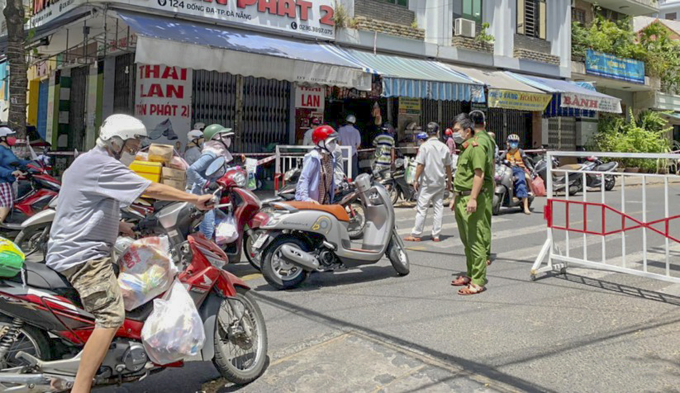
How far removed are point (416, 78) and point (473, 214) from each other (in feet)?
32.0

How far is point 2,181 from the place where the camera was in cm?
797

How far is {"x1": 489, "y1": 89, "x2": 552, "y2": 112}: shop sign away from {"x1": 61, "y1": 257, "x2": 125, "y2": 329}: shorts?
15.7 metres

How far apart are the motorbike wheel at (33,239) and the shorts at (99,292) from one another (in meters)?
4.13

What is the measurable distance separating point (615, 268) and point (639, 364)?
2.13 m

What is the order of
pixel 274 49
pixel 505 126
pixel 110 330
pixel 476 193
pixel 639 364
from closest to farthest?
pixel 110 330 → pixel 639 364 → pixel 476 193 → pixel 274 49 → pixel 505 126

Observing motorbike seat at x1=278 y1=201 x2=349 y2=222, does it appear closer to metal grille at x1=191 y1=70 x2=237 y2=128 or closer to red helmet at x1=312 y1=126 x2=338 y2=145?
red helmet at x1=312 y1=126 x2=338 y2=145

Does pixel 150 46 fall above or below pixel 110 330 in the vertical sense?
above

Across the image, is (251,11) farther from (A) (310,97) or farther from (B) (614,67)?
(B) (614,67)

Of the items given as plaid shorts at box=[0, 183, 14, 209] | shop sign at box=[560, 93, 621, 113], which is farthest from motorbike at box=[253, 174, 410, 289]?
shop sign at box=[560, 93, 621, 113]

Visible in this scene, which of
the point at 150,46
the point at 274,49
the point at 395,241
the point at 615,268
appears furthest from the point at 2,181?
the point at 615,268

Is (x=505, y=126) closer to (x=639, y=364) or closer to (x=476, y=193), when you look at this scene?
(x=476, y=193)

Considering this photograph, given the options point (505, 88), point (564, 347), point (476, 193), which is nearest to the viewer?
point (564, 347)

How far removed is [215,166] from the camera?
23.0ft

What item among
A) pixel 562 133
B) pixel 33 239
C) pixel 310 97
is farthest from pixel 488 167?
pixel 562 133
